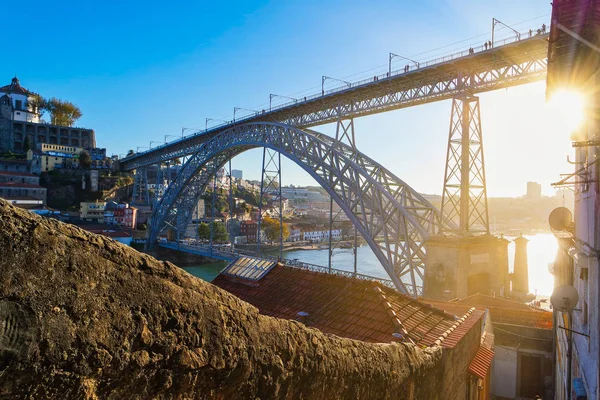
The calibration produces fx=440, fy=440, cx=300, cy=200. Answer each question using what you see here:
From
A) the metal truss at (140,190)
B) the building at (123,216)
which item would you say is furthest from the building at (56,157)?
the building at (123,216)

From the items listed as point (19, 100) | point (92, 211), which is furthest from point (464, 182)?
point (19, 100)

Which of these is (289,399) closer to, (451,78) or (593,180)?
(593,180)

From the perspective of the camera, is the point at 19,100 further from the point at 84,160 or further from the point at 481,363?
the point at 481,363

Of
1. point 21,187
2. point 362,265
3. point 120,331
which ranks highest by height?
point 21,187

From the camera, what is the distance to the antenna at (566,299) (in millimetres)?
5801

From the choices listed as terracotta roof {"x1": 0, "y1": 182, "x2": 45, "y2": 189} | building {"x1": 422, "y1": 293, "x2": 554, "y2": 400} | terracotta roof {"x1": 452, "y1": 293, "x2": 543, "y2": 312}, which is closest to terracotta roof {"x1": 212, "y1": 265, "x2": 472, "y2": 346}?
building {"x1": 422, "y1": 293, "x2": 554, "y2": 400}

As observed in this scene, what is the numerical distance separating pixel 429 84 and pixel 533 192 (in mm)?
88483

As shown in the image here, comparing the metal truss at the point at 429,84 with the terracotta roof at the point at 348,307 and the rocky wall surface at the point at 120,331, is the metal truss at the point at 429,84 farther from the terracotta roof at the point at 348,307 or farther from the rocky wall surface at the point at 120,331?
the rocky wall surface at the point at 120,331

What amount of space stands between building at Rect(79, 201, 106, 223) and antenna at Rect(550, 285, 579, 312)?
45.7 metres

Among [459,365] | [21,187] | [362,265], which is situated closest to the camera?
[459,365]

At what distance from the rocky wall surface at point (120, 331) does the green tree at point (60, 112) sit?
7016 cm

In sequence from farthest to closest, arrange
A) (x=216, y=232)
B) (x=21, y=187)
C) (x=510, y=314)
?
(x=216, y=232) < (x=21, y=187) < (x=510, y=314)

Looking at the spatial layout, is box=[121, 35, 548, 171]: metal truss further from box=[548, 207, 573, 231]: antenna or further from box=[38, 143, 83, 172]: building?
box=[38, 143, 83, 172]: building

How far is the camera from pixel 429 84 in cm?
1454
